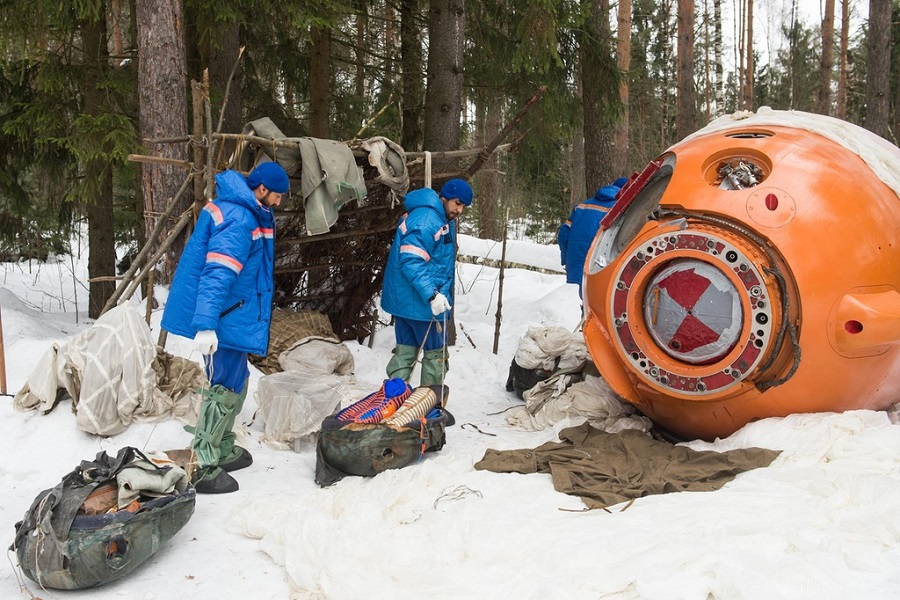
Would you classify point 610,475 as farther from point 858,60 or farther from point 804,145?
point 858,60

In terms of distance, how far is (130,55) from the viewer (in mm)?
7609

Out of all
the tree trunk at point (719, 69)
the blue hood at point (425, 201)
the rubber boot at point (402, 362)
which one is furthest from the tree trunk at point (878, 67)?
the rubber boot at point (402, 362)

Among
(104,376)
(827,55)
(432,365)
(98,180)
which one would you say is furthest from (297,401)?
(827,55)

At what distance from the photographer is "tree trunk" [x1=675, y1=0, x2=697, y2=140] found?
1089 centimetres

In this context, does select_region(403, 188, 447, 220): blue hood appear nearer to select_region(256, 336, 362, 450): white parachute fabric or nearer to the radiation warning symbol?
select_region(256, 336, 362, 450): white parachute fabric

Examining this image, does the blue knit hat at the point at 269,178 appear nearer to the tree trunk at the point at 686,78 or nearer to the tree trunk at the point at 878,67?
the tree trunk at the point at 686,78

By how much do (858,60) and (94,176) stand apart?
2197cm

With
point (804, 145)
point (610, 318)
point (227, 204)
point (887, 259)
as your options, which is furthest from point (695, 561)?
point (227, 204)

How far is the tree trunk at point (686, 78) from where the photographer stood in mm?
10891

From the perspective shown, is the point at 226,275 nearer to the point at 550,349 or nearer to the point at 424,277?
the point at 424,277

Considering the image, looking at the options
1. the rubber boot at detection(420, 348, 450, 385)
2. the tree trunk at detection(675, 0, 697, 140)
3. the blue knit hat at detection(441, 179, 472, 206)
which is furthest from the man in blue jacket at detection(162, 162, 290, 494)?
the tree trunk at detection(675, 0, 697, 140)

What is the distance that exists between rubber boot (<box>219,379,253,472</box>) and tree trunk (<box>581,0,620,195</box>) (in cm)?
577

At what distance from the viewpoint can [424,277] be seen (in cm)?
525

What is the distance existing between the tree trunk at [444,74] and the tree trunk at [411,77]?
1542 mm
